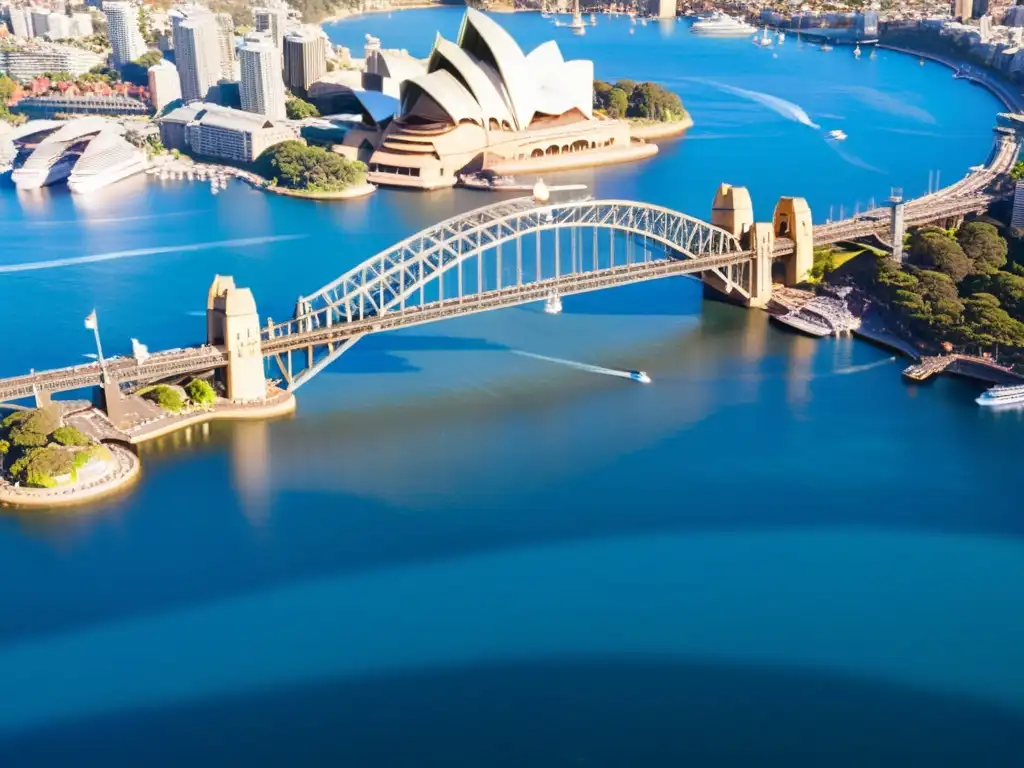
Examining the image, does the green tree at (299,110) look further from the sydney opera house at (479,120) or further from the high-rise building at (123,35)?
the high-rise building at (123,35)

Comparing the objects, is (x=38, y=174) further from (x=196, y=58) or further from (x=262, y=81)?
(x=196, y=58)

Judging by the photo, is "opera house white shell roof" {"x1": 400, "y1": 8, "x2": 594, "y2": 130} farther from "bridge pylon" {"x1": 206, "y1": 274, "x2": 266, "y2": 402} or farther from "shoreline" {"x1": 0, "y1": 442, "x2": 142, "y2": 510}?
"shoreline" {"x1": 0, "y1": 442, "x2": 142, "y2": 510}

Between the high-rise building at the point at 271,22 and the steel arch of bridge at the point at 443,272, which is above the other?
the high-rise building at the point at 271,22

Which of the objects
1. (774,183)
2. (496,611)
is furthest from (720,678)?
(774,183)

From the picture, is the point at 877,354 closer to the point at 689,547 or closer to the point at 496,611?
the point at 689,547

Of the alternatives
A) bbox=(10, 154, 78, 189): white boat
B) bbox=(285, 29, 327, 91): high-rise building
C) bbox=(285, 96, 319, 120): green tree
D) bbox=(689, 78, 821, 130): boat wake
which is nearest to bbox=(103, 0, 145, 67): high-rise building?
bbox=(285, 29, 327, 91): high-rise building

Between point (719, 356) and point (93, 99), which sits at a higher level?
point (93, 99)

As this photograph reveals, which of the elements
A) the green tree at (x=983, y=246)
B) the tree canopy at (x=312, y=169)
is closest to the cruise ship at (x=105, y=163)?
the tree canopy at (x=312, y=169)
